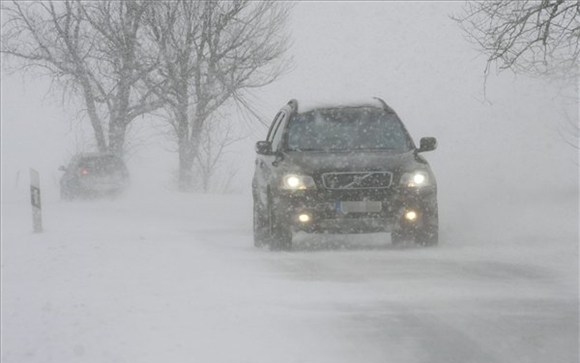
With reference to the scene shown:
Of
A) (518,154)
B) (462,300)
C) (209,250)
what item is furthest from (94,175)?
(462,300)

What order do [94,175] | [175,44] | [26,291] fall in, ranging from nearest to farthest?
[26,291], [94,175], [175,44]

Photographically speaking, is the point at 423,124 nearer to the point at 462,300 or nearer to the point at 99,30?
the point at 99,30

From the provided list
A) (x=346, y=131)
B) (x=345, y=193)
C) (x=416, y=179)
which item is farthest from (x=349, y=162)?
(x=346, y=131)

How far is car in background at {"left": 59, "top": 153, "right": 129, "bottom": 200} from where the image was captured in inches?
1084

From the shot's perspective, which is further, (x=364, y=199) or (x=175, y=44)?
(x=175, y=44)

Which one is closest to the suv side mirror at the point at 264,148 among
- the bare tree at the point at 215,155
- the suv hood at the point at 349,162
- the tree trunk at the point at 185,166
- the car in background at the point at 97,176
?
the suv hood at the point at 349,162

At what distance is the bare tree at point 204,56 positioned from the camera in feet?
107

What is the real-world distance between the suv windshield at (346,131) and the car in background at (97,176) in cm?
1686

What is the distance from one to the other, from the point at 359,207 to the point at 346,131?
150 cm

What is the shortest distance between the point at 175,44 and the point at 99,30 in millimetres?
3057

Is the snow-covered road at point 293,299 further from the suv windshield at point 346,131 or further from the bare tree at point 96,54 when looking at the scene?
the bare tree at point 96,54

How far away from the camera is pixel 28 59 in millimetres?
36719

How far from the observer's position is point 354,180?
33.9 feet

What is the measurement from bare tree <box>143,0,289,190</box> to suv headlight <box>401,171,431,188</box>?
22459 millimetres
